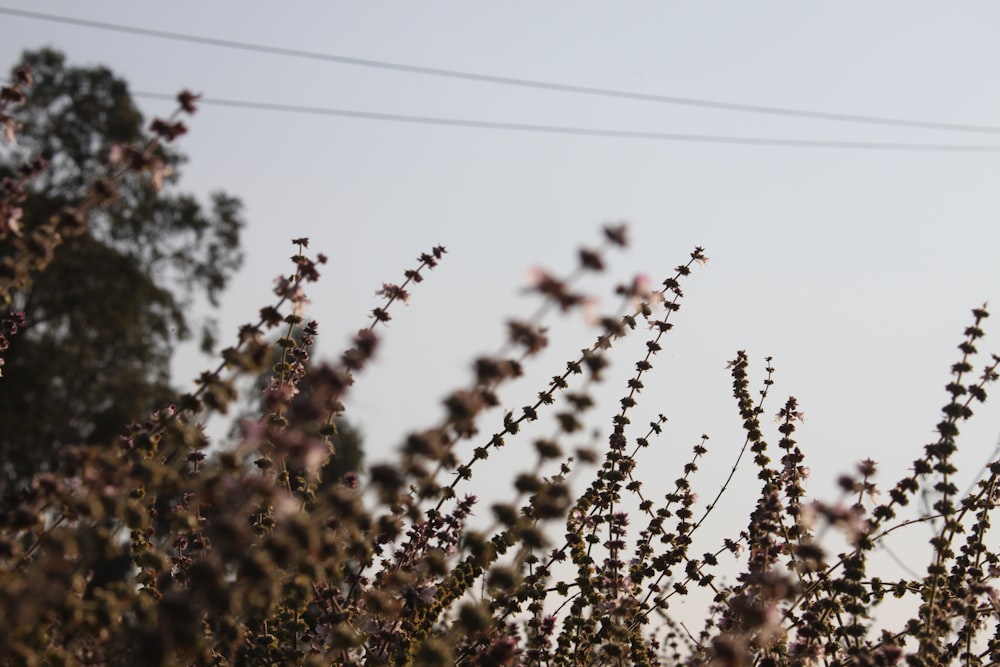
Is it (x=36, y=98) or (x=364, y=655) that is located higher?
(x=36, y=98)

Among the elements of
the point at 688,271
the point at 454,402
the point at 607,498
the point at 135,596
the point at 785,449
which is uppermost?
the point at 688,271

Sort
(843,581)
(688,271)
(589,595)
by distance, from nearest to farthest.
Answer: (843,581) → (589,595) → (688,271)

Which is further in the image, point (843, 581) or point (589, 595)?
point (589, 595)

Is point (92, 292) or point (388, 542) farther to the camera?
point (92, 292)

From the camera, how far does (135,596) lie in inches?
122

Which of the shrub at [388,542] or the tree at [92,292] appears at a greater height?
the tree at [92,292]

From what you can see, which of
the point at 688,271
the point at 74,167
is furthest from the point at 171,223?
the point at 688,271

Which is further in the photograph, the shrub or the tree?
the tree

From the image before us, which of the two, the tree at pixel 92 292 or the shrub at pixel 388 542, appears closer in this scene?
the shrub at pixel 388 542

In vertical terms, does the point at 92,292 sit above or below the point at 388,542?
above

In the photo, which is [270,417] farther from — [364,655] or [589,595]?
[589,595]

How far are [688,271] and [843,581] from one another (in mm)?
2126

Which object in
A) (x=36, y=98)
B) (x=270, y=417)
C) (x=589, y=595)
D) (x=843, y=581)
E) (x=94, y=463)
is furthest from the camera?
(x=36, y=98)

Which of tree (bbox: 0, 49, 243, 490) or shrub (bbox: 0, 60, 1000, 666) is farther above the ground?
tree (bbox: 0, 49, 243, 490)
